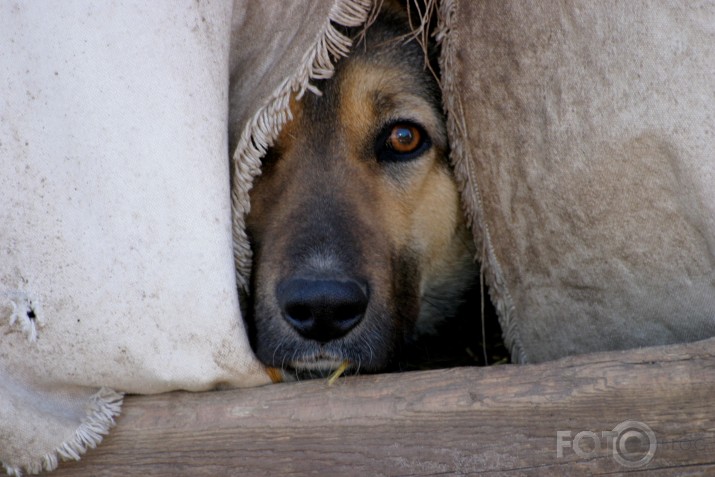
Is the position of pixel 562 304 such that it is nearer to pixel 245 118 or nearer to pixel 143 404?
pixel 245 118

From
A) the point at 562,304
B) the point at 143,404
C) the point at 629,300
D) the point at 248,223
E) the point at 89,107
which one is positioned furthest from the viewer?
the point at 248,223

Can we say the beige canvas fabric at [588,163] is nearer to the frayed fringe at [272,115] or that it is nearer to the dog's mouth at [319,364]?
the frayed fringe at [272,115]

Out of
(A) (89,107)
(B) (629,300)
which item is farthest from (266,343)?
(B) (629,300)

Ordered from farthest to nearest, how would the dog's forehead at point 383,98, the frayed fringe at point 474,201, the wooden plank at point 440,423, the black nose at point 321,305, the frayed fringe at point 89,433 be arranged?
the dog's forehead at point 383,98, the frayed fringe at point 474,201, the black nose at point 321,305, the frayed fringe at point 89,433, the wooden plank at point 440,423

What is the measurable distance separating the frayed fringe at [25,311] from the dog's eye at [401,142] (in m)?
1.36

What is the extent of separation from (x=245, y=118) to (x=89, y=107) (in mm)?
569

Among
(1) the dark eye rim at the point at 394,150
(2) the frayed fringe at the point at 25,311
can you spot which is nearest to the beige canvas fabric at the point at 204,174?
(2) the frayed fringe at the point at 25,311

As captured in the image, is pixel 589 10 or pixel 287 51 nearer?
pixel 589 10

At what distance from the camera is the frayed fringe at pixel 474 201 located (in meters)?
2.59

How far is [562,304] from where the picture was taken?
2.47m

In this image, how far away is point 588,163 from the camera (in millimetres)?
2271

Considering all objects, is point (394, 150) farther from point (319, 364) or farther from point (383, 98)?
point (319, 364)

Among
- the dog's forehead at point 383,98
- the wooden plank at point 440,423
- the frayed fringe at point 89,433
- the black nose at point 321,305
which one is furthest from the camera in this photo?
the dog's forehead at point 383,98

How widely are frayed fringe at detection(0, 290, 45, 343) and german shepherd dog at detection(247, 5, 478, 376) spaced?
0.66 meters
